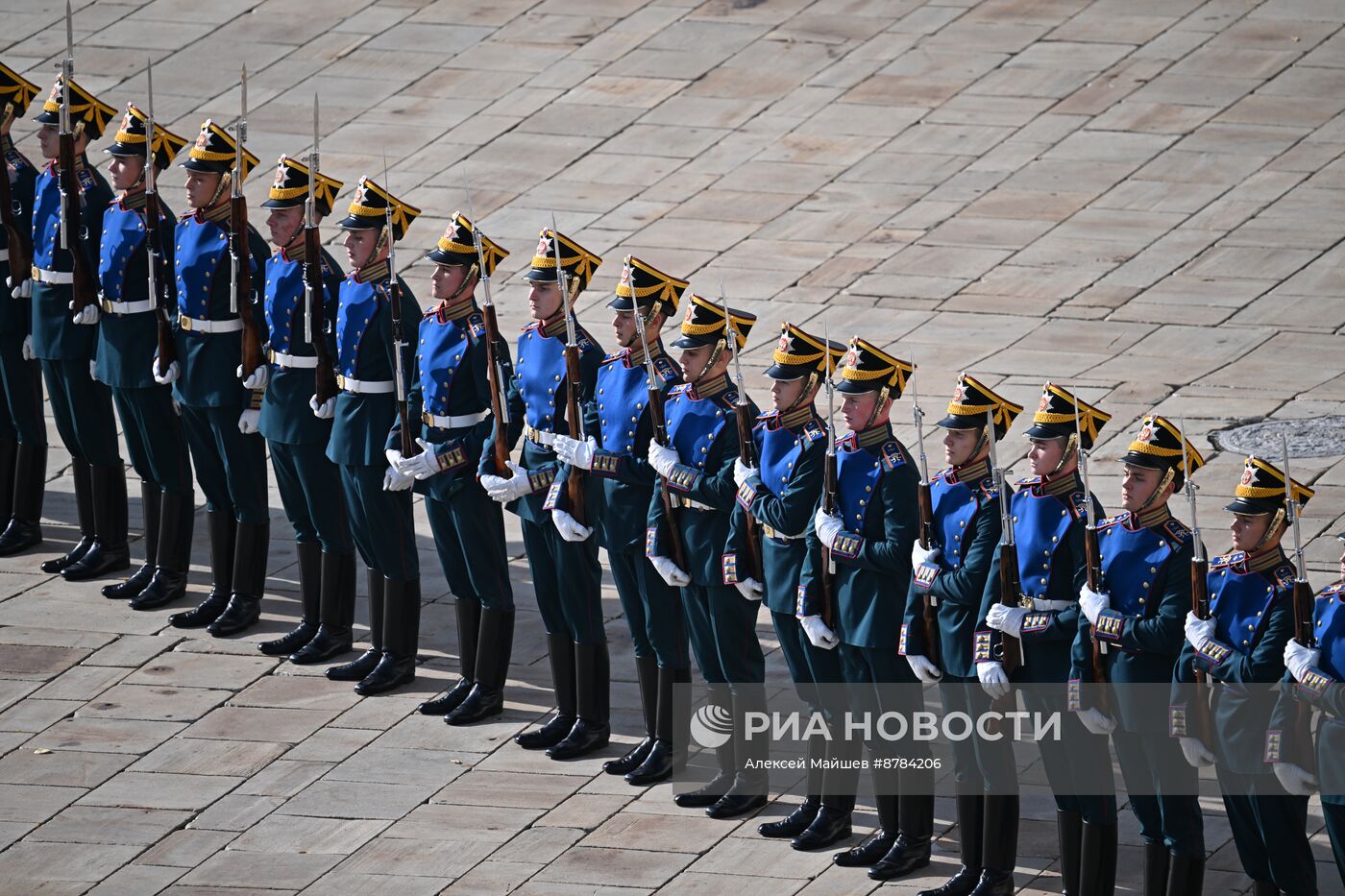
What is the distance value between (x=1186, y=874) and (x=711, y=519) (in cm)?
245

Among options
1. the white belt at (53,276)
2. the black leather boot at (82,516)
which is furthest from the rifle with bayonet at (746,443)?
the black leather boot at (82,516)

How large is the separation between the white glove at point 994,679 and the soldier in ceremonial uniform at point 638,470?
1.78m

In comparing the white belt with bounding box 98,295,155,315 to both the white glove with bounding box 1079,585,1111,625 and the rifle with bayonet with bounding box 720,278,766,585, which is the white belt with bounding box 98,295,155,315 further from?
the white glove with bounding box 1079,585,1111,625

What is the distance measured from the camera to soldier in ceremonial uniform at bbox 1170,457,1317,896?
28.6 ft

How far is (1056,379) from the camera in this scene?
15.1 meters

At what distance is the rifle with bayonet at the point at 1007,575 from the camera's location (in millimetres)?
9227

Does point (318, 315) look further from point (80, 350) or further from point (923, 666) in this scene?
point (923, 666)

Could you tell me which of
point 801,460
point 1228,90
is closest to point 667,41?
point 1228,90

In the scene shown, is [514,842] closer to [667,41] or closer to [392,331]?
[392,331]


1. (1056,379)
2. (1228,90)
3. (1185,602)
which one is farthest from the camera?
(1228,90)

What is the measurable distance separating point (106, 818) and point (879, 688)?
10.7 feet

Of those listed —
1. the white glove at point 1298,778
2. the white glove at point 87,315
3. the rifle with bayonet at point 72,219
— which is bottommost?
the white glove at point 1298,778

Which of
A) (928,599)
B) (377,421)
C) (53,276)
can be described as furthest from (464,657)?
(53,276)

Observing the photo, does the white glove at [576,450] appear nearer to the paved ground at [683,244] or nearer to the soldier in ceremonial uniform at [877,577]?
the soldier in ceremonial uniform at [877,577]
